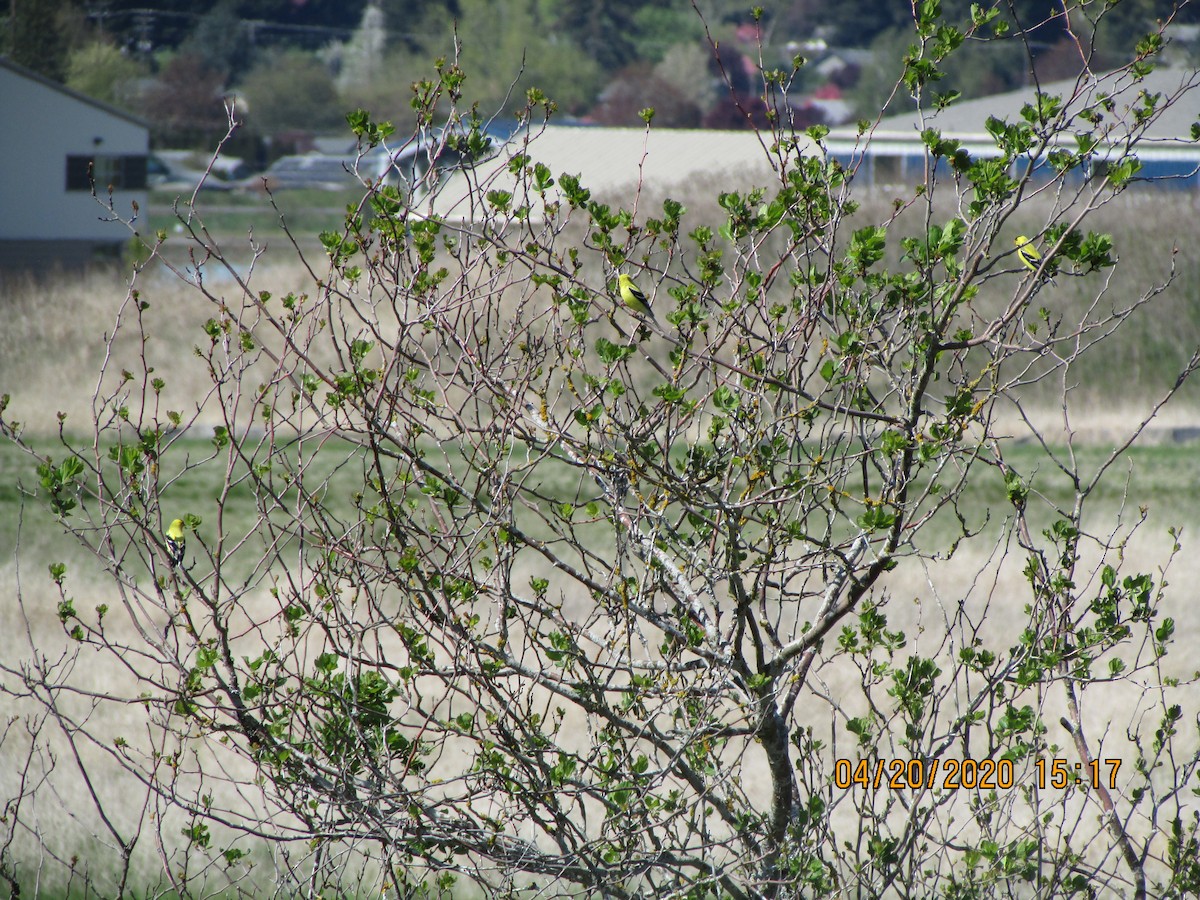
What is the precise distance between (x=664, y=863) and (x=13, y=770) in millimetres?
4810

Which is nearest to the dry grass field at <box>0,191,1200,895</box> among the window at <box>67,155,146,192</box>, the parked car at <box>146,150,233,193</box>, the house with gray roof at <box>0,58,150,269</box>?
the house with gray roof at <box>0,58,150,269</box>

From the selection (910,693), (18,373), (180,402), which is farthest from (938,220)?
(910,693)

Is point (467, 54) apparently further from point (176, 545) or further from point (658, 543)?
point (658, 543)

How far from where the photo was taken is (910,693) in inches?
106

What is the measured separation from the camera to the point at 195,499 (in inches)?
567

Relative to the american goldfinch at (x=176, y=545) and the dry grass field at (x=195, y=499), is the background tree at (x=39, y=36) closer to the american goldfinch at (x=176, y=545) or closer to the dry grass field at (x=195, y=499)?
the dry grass field at (x=195, y=499)

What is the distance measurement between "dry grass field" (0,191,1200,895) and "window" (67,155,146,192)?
611 cm

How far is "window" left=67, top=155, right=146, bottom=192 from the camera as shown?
105 ft

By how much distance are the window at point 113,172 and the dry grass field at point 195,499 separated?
611cm

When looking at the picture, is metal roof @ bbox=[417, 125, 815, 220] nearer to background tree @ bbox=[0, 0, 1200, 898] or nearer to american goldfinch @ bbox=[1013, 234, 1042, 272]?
american goldfinch @ bbox=[1013, 234, 1042, 272]

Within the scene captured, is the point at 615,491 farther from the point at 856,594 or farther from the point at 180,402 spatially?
the point at 180,402

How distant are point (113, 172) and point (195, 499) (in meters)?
22.2
